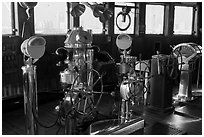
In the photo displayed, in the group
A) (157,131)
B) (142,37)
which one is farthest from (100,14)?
(142,37)

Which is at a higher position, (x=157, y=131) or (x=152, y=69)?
(x=152, y=69)

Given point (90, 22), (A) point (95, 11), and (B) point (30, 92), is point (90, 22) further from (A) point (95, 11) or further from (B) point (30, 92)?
(B) point (30, 92)

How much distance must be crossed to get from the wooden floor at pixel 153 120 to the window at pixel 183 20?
2921 mm

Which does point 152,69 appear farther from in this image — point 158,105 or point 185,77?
point 185,77

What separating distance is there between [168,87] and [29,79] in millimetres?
1980

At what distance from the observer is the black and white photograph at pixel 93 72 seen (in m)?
2.67

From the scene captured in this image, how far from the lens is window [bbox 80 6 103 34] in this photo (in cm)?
480

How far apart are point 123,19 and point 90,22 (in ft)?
2.55

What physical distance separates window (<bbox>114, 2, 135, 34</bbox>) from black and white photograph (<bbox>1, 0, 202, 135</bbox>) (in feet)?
0.07

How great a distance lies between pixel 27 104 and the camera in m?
2.29

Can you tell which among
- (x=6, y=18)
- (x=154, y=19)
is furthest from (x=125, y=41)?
→ (x=154, y=19)

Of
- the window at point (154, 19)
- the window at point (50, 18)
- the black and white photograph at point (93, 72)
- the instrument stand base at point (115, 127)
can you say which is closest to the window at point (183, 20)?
the black and white photograph at point (93, 72)

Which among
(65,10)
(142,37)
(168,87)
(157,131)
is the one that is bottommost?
(157,131)

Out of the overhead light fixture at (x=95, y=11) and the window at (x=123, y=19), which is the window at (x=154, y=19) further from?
the overhead light fixture at (x=95, y=11)
